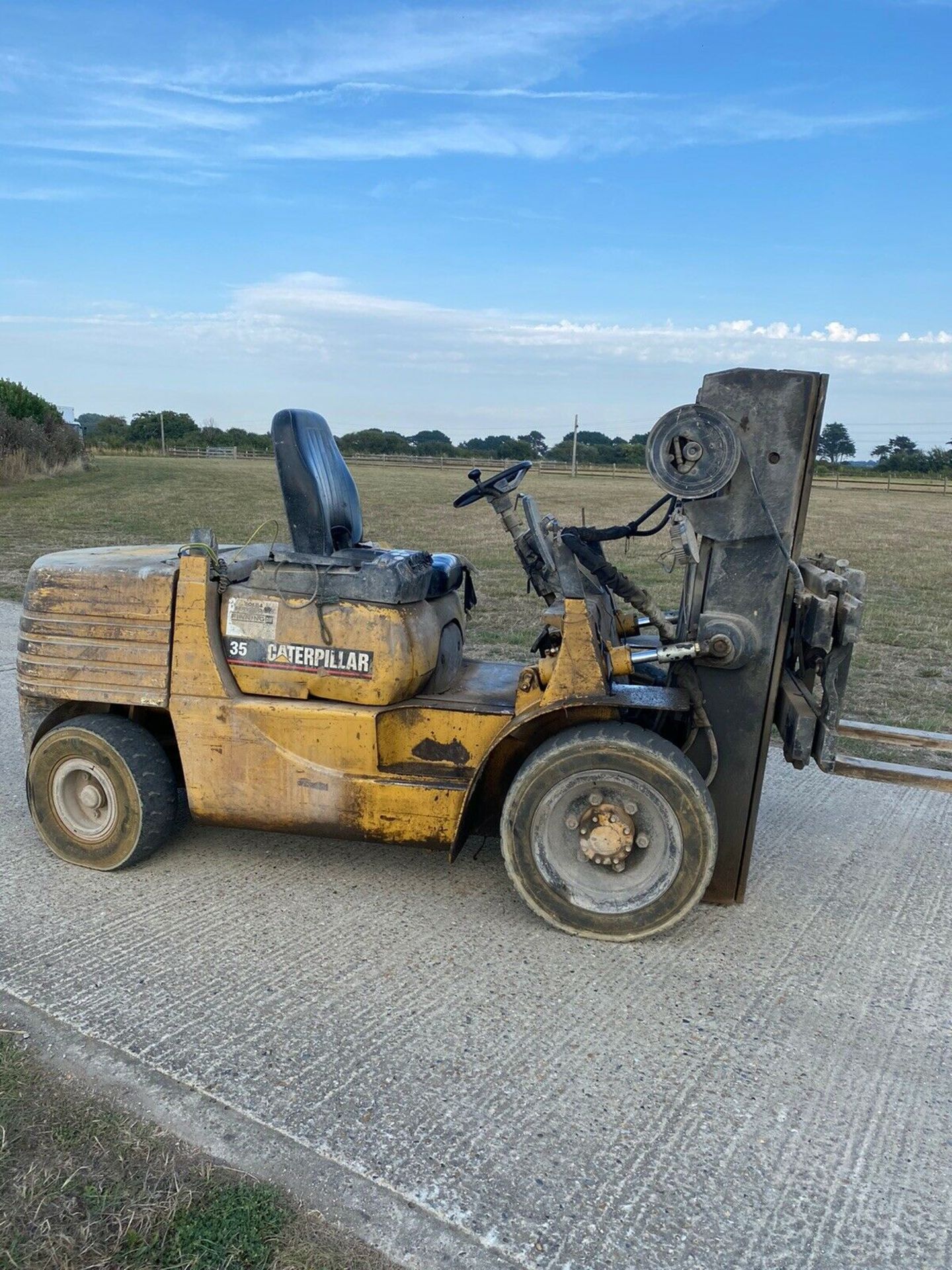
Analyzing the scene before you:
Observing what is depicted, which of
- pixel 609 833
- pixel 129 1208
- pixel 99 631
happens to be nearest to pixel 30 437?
pixel 99 631

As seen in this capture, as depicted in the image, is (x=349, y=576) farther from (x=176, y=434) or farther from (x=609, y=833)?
(x=176, y=434)

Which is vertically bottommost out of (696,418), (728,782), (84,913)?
(84,913)

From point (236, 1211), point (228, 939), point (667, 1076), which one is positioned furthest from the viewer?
point (228, 939)

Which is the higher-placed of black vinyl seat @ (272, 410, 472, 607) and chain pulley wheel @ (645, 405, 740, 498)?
chain pulley wheel @ (645, 405, 740, 498)

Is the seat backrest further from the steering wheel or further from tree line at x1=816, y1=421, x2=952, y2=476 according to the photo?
tree line at x1=816, y1=421, x2=952, y2=476

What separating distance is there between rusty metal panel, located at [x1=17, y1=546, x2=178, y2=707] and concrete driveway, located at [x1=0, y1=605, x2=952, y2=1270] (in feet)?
2.77

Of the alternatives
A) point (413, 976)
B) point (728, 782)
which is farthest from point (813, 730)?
point (413, 976)

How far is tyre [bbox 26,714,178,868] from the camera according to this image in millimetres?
4559

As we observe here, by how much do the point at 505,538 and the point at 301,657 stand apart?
51.5ft

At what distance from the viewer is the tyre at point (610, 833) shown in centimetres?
394

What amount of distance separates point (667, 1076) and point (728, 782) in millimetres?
1313

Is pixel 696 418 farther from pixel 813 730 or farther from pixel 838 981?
pixel 838 981

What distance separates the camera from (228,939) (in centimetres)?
406

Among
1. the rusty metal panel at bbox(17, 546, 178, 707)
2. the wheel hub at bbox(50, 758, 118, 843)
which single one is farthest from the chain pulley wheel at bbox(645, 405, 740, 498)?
the wheel hub at bbox(50, 758, 118, 843)
